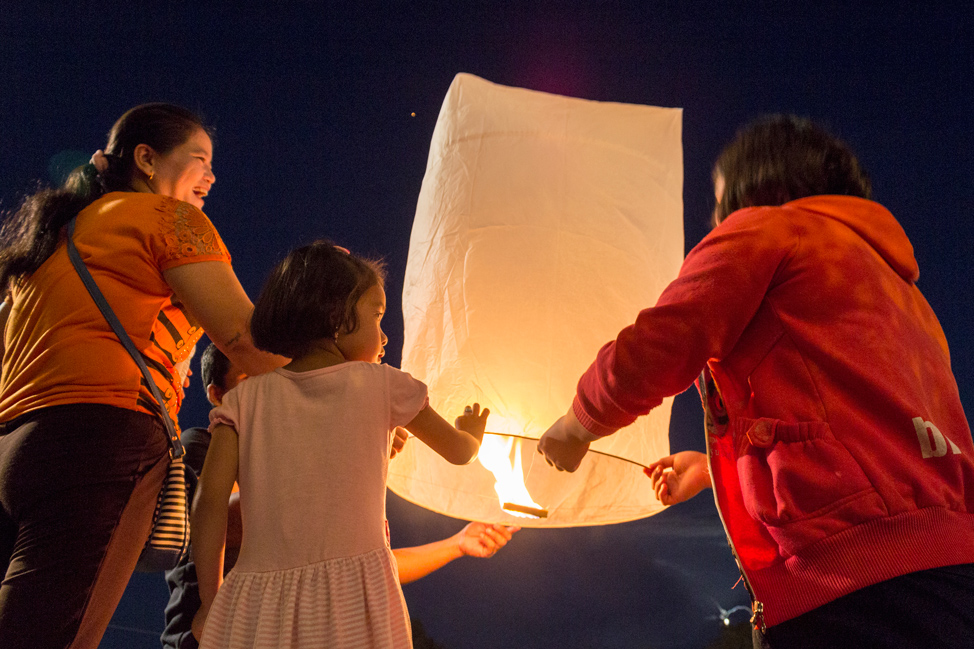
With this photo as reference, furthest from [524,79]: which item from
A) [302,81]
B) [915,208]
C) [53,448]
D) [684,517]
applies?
[53,448]

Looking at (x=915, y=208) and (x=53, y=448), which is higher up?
(x=915, y=208)

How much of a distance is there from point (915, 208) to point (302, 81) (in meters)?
2.93

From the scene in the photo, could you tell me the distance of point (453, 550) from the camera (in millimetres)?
1739

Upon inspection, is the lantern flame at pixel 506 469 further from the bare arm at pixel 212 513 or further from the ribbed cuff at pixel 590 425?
the bare arm at pixel 212 513

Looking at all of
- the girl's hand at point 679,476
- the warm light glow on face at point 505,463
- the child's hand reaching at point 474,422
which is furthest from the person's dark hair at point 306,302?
the girl's hand at point 679,476

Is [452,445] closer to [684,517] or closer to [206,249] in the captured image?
[206,249]

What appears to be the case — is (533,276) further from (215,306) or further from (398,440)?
(215,306)

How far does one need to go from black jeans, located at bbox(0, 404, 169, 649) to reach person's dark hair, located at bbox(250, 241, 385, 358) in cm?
24

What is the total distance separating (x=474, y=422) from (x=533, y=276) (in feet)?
1.43

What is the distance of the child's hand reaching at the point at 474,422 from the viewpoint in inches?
43.5

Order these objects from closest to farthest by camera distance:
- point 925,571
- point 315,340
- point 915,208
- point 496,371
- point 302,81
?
1. point 925,571
2. point 315,340
3. point 496,371
4. point 915,208
5. point 302,81

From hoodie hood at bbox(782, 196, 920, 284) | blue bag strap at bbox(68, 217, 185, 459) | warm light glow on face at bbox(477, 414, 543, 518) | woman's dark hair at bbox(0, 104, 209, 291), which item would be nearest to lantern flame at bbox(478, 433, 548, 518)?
warm light glow on face at bbox(477, 414, 543, 518)

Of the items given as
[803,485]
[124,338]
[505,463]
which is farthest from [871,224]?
[124,338]

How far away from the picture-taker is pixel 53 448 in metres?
0.88
